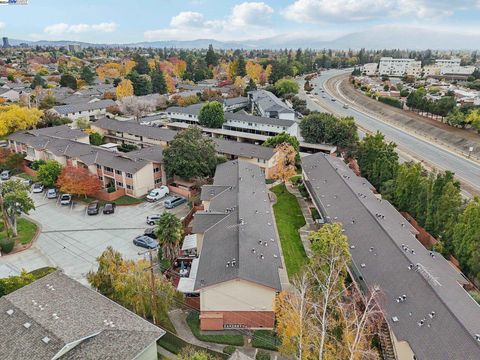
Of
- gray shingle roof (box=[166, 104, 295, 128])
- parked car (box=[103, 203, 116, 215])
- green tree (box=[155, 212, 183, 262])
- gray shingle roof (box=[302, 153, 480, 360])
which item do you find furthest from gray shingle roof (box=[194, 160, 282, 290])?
gray shingle roof (box=[166, 104, 295, 128])

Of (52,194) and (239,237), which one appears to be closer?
(239,237)

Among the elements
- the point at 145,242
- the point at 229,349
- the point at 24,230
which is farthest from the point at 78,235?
the point at 229,349

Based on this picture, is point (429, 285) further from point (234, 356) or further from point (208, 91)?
point (208, 91)

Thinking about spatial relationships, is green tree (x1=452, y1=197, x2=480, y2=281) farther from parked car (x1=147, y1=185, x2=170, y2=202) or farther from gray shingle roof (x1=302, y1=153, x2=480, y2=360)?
parked car (x1=147, y1=185, x2=170, y2=202)

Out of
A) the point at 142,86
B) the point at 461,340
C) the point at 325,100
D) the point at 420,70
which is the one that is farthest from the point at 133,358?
the point at 420,70

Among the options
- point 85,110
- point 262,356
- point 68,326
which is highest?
point 85,110

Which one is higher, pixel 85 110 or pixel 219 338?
pixel 85 110

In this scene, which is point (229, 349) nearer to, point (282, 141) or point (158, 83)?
point (282, 141)
